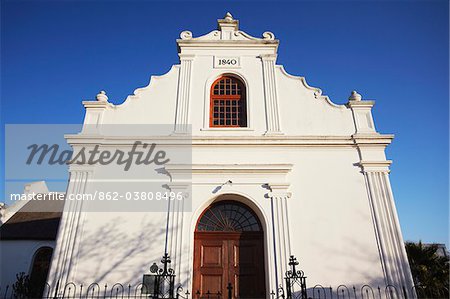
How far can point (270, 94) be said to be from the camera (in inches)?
410

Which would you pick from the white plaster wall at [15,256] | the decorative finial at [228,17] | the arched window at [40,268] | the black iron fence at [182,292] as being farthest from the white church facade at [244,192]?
the white plaster wall at [15,256]

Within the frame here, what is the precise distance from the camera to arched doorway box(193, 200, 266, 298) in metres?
8.03

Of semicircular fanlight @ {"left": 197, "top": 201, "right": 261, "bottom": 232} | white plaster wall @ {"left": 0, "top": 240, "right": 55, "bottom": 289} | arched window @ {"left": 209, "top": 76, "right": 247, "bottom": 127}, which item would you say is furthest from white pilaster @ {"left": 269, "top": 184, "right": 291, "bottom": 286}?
white plaster wall @ {"left": 0, "top": 240, "right": 55, "bottom": 289}

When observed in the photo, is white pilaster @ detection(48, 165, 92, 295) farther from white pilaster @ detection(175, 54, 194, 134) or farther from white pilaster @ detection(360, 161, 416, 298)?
white pilaster @ detection(360, 161, 416, 298)

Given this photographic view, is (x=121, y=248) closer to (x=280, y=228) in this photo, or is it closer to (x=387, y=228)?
(x=280, y=228)

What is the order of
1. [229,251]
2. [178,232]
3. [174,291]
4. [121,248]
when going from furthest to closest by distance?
[229,251] → [178,232] → [121,248] → [174,291]

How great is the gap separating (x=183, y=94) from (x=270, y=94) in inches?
121

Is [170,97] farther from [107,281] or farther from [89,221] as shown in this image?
[107,281]

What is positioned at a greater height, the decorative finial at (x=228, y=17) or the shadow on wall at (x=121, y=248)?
the decorative finial at (x=228, y=17)

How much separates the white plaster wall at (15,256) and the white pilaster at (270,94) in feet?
36.1

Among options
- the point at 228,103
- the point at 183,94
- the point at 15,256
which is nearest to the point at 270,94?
the point at 228,103

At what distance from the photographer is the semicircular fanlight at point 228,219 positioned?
885 cm

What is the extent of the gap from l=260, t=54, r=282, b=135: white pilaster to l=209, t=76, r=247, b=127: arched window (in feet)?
2.67

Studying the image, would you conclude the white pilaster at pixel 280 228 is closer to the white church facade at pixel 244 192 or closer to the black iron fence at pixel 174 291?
the white church facade at pixel 244 192
